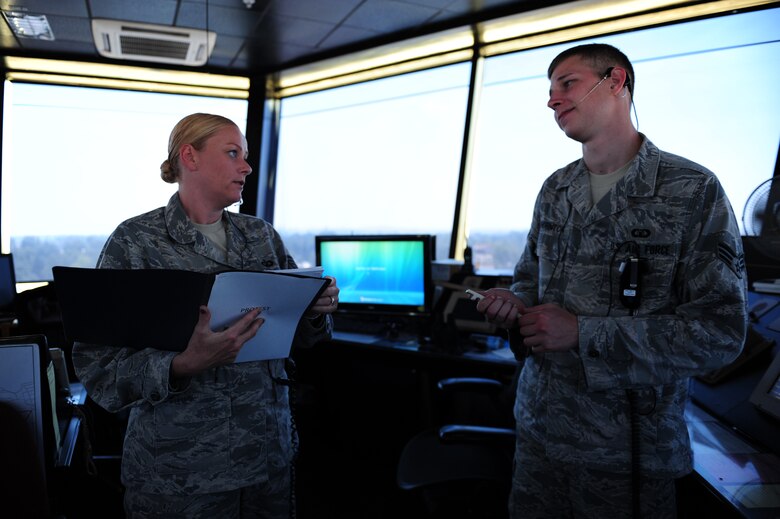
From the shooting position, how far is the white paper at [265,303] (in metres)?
1.14

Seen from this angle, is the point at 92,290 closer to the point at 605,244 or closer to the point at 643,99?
the point at 605,244

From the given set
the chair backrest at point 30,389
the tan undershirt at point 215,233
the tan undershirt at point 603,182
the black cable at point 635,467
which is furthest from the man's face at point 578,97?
the chair backrest at point 30,389

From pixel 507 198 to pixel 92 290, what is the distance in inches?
117

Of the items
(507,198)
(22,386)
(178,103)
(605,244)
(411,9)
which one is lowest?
(22,386)

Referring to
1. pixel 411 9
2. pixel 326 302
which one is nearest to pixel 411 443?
pixel 326 302

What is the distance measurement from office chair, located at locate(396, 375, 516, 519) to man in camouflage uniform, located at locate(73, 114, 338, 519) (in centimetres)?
51

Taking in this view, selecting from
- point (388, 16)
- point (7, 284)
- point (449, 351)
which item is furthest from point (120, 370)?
point (388, 16)

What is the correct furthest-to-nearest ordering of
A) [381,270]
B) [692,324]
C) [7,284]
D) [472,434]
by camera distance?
[7,284], [381,270], [472,434], [692,324]

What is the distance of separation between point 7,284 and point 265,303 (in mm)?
2658

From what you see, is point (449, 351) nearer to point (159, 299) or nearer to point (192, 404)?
point (192, 404)

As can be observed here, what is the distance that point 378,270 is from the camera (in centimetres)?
297

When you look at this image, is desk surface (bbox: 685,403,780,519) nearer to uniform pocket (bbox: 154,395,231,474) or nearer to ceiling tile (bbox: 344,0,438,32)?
uniform pocket (bbox: 154,395,231,474)

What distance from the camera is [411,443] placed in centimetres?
206

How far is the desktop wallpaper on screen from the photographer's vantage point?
9.46 feet
